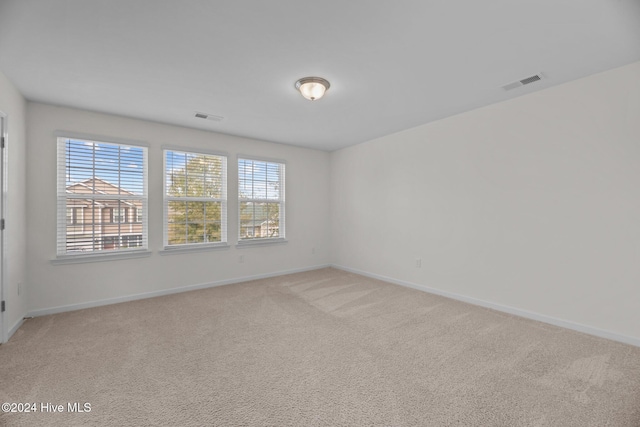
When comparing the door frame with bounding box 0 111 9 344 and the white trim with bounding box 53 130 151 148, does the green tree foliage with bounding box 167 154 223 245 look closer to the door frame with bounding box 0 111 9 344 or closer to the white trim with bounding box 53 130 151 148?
the white trim with bounding box 53 130 151 148

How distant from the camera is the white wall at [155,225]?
3.26 meters

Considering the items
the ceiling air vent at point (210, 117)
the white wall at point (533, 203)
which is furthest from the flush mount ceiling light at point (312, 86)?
the white wall at point (533, 203)

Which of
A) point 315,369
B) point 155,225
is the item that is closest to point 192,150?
point 155,225

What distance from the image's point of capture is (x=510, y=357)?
2.32 meters

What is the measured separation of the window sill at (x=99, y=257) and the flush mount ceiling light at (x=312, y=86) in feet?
10.2

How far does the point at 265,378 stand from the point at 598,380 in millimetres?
2404

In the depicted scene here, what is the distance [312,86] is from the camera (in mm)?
2742

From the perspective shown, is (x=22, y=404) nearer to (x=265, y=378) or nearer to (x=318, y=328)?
(x=265, y=378)

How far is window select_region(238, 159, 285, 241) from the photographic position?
193 inches

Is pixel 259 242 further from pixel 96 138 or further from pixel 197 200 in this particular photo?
pixel 96 138

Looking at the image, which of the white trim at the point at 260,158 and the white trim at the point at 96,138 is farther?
the white trim at the point at 260,158

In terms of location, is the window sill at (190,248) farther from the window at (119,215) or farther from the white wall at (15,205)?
the white wall at (15,205)

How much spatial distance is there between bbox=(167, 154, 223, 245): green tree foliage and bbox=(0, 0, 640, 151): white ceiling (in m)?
1.10

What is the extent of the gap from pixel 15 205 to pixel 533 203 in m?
5.55
